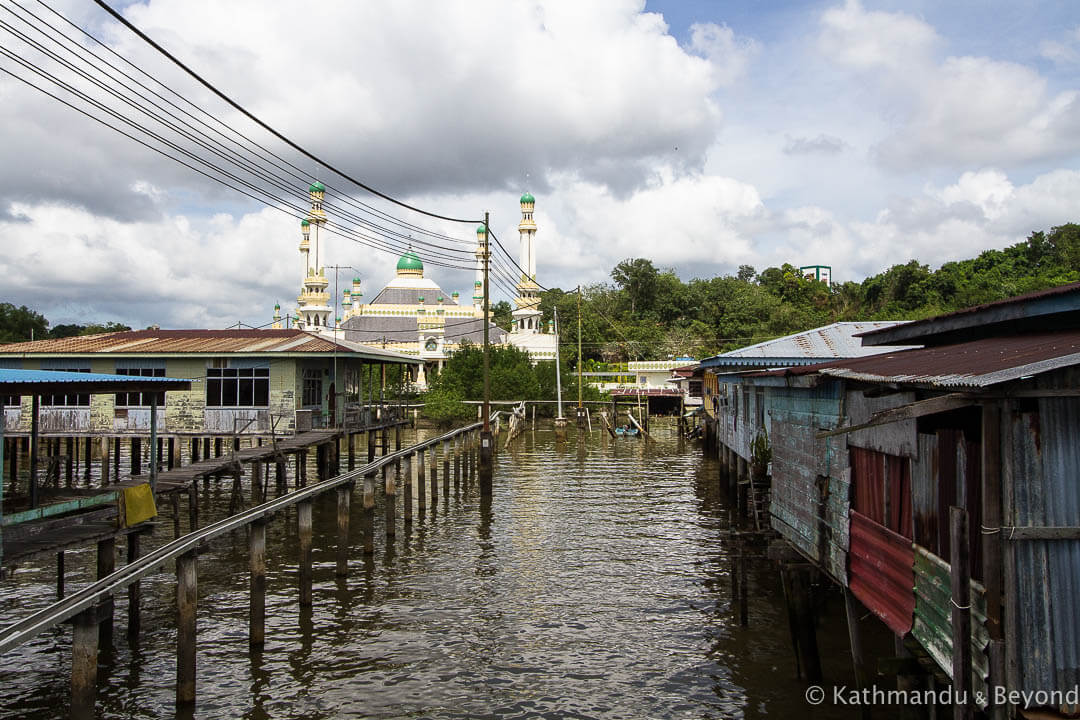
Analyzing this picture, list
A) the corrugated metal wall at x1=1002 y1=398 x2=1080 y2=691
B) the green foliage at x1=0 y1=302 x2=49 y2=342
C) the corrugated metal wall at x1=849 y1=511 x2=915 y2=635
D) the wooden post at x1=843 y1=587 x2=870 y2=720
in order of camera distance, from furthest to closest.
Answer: the green foliage at x1=0 y1=302 x2=49 y2=342
the wooden post at x1=843 y1=587 x2=870 y2=720
the corrugated metal wall at x1=849 y1=511 x2=915 y2=635
the corrugated metal wall at x1=1002 y1=398 x2=1080 y2=691

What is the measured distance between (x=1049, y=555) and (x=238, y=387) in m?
27.0

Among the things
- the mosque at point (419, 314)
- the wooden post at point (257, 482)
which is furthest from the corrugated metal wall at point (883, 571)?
the mosque at point (419, 314)

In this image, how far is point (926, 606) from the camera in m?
7.12

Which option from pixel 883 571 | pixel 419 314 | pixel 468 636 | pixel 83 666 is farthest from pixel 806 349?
pixel 419 314

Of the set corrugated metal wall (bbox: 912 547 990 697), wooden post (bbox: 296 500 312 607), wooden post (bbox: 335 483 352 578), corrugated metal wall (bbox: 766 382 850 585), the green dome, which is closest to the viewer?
corrugated metal wall (bbox: 912 547 990 697)

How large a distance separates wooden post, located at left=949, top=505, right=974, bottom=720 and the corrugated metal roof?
1605 centimetres

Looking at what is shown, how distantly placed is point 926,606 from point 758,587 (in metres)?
8.18

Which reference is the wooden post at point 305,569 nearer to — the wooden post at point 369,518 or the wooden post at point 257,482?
the wooden post at point 369,518

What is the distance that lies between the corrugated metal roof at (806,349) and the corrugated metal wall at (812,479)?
8727mm

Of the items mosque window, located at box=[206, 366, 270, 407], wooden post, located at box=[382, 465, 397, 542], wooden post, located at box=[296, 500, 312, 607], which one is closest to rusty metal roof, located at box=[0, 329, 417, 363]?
mosque window, located at box=[206, 366, 270, 407]

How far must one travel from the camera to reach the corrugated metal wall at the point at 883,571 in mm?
7586

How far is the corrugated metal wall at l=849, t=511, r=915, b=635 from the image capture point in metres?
7.59

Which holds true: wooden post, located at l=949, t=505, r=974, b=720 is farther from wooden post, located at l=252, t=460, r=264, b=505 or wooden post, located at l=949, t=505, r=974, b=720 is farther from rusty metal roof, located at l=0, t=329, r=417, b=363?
rusty metal roof, located at l=0, t=329, r=417, b=363

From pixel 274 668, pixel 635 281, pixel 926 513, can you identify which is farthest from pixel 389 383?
pixel 926 513
